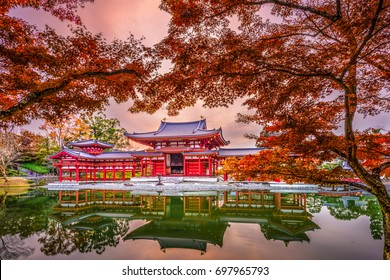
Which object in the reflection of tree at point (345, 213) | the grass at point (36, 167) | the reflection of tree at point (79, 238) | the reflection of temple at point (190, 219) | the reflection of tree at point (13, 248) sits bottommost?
the reflection of tree at point (13, 248)

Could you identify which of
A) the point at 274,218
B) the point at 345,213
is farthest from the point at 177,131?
the point at 345,213

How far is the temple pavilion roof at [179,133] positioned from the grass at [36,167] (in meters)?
18.2

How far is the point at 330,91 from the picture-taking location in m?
3.42

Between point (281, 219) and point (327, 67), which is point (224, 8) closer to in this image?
point (327, 67)

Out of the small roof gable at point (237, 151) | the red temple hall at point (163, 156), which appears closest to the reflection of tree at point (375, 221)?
the small roof gable at point (237, 151)

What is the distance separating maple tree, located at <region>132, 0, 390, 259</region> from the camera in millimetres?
2912

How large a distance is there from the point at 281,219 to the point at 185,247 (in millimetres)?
4466

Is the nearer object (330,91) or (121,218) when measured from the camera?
(330,91)

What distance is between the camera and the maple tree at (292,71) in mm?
2912

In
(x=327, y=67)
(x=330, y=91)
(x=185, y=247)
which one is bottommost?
(x=185, y=247)

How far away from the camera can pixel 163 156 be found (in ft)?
63.3

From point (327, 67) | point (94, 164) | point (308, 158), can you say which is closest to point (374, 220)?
point (308, 158)

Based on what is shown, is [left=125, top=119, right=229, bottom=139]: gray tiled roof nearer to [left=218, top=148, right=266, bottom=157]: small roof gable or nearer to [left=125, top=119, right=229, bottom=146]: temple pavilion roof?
[left=125, top=119, right=229, bottom=146]: temple pavilion roof

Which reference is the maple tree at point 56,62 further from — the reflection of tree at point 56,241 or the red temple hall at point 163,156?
the red temple hall at point 163,156
